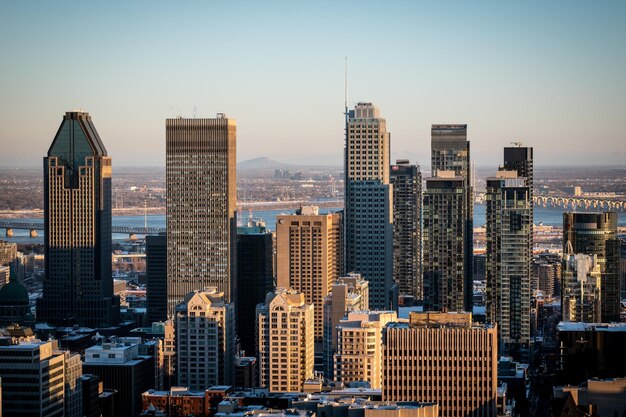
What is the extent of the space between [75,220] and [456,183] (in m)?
16.7

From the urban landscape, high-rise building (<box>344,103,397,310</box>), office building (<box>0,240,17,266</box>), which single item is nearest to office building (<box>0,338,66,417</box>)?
the urban landscape

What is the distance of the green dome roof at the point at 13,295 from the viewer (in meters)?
56.2

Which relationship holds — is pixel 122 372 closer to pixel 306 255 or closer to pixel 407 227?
pixel 306 255

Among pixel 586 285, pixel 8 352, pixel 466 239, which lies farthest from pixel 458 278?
pixel 8 352

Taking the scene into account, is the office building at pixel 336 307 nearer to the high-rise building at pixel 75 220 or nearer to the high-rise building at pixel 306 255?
the high-rise building at pixel 306 255

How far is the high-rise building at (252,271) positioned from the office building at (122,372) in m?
6.96

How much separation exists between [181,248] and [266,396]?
1308cm

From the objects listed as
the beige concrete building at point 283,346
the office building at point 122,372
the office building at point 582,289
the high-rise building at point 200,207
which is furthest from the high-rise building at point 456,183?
the office building at point 122,372

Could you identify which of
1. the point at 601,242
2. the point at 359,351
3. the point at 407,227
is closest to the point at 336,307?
the point at 359,351

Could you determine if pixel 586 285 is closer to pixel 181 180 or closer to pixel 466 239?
pixel 466 239

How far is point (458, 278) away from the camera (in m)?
63.0

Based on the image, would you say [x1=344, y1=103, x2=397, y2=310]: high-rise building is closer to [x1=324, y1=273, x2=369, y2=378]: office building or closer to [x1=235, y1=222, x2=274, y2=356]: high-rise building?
[x1=235, y1=222, x2=274, y2=356]: high-rise building

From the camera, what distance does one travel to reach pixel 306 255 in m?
57.0

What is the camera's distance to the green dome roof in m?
56.2
